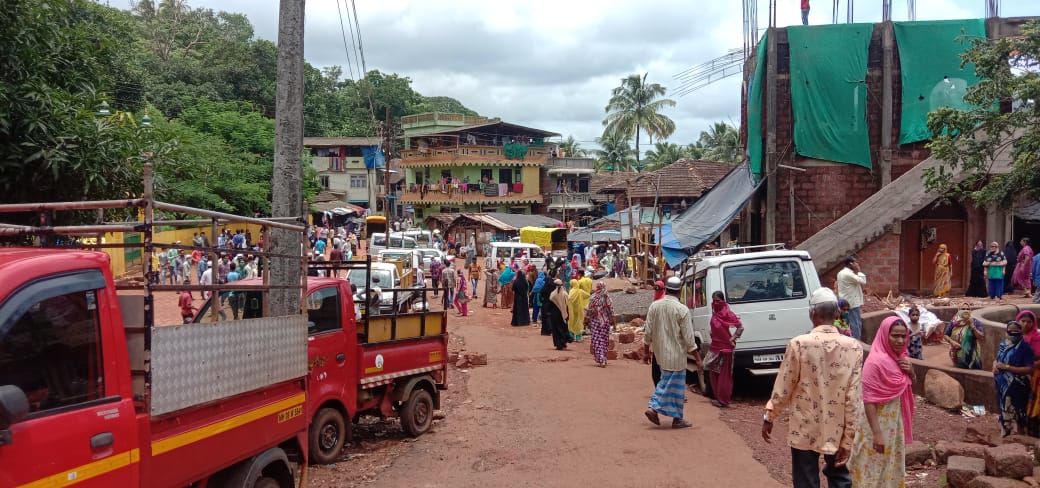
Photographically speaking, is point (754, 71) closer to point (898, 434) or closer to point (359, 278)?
point (359, 278)

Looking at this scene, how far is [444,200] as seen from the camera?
59.6 metres

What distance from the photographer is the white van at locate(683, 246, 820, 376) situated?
11297mm

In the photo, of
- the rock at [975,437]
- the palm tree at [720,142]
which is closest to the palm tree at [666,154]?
the palm tree at [720,142]

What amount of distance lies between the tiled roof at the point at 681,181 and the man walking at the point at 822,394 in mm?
37764

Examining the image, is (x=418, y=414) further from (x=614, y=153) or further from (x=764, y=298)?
(x=614, y=153)

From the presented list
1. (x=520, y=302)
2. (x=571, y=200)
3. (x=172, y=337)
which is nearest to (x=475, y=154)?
(x=571, y=200)

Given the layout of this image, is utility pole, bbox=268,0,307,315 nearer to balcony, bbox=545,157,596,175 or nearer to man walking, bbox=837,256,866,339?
man walking, bbox=837,256,866,339

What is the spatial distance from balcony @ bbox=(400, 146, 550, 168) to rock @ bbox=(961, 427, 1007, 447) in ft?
170

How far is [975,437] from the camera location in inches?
325

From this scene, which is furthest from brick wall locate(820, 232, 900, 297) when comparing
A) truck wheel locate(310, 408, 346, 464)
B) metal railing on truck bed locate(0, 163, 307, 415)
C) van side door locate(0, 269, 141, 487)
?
van side door locate(0, 269, 141, 487)

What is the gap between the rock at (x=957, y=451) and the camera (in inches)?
281

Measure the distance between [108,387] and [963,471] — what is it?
20.3 feet

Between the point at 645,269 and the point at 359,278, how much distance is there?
12.1 m

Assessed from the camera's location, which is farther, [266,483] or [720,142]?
[720,142]
